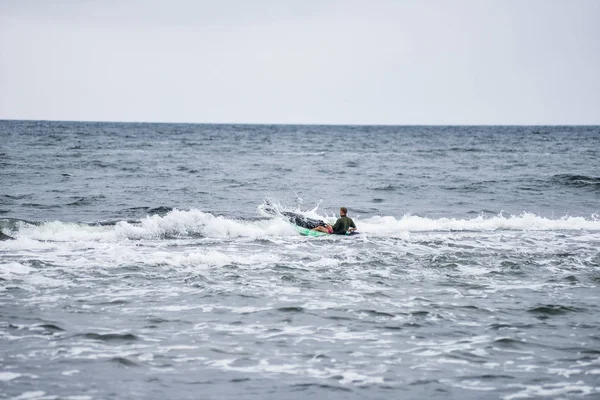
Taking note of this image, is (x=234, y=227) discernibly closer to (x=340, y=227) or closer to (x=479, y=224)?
(x=340, y=227)

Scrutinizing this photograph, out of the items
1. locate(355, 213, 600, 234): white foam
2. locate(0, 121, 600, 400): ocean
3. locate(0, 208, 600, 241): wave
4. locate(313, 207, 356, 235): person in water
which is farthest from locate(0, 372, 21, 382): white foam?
locate(355, 213, 600, 234): white foam

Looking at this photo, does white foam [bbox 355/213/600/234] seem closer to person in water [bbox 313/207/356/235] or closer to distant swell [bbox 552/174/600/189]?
person in water [bbox 313/207/356/235]

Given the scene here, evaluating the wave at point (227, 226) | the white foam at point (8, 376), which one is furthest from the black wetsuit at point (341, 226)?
the white foam at point (8, 376)

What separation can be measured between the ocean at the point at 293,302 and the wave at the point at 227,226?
86 mm

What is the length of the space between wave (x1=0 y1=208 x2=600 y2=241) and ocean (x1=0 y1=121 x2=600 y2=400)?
0.09 m

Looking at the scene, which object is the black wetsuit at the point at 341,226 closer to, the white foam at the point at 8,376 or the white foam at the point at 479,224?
the white foam at the point at 479,224

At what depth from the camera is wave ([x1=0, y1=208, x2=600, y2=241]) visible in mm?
19781

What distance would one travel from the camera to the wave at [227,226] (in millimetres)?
19781

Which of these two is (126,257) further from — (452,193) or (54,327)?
(452,193)

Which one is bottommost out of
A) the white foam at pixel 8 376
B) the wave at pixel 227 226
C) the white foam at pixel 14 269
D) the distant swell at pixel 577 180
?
the white foam at pixel 8 376

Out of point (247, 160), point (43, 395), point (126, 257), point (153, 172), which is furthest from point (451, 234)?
point (247, 160)

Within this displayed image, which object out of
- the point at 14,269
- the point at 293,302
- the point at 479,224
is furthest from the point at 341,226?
the point at 14,269

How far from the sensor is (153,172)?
40.1m

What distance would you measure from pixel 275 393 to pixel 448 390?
2205 mm
